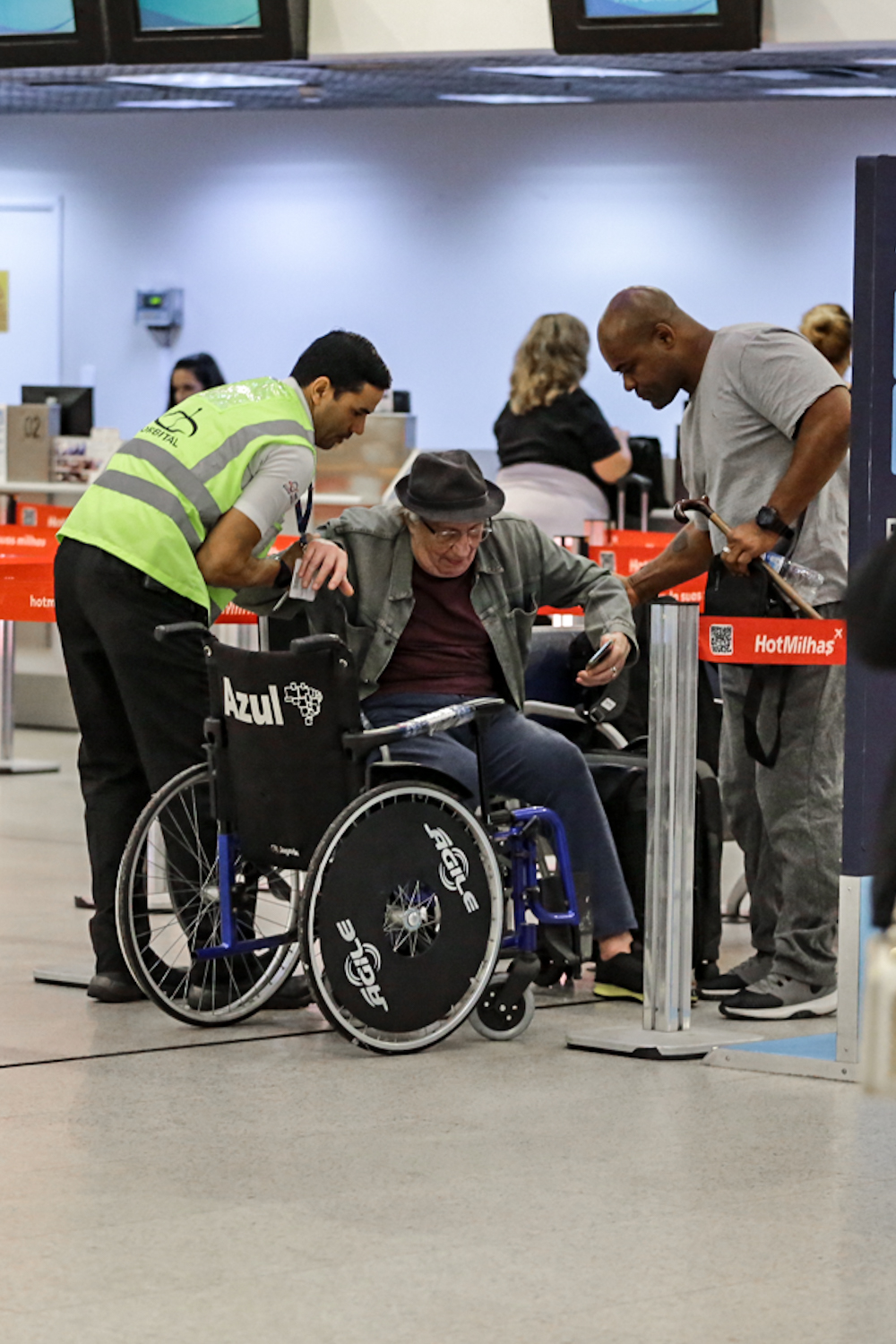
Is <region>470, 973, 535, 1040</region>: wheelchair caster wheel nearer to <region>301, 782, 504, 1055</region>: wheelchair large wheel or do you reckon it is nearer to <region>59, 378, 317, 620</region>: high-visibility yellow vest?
<region>301, 782, 504, 1055</region>: wheelchair large wheel

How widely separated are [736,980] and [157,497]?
1597 millimetres

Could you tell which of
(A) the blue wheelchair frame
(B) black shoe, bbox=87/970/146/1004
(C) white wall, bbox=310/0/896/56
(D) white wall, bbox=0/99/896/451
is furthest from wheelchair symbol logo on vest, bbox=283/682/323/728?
(D) white wall, bbox=0/99/896/451

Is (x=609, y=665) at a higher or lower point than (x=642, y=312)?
lower

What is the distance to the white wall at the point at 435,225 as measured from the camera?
1162 cm

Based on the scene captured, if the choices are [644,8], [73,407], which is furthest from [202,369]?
[644,8]

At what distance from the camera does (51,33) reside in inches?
300

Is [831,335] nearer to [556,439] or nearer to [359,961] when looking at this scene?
[556,439]

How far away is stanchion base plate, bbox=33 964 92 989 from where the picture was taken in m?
4.78

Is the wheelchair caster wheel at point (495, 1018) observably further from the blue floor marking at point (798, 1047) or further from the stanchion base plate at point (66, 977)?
the stanchion base plate at point (66, 977)

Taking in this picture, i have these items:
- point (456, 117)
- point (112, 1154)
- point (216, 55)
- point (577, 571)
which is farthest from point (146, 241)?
point (112, 1154)

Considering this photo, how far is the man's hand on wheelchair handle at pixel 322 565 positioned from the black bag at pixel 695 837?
806 millimetres

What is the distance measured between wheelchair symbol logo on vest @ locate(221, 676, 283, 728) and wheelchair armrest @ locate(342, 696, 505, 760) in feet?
0.49

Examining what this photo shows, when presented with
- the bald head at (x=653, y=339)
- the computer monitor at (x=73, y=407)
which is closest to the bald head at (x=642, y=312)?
the bald head at (x=653, y=339)

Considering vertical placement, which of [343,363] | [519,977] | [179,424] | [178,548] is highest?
[343,363]
